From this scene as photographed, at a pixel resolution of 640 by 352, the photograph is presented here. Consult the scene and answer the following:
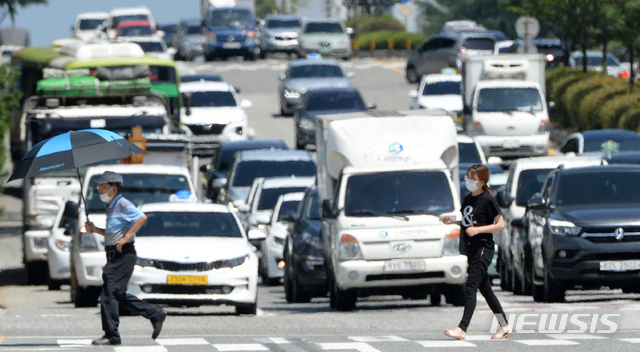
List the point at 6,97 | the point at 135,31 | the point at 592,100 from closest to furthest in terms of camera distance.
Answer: the point at 6,97
the point at 592,100
the point at 135,31

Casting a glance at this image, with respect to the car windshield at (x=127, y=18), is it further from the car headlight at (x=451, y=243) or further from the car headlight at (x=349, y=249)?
the car headlight at (x=451, y=243)

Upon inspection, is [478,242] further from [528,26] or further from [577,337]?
[528,26]

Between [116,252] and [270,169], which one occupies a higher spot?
[116,252]

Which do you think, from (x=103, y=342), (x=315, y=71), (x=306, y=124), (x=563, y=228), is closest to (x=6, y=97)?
(x=563, y=228)

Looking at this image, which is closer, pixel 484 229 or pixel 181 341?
pixel 484 229

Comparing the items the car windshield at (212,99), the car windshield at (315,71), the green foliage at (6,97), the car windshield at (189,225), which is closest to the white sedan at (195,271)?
the car windshield at (189,225)

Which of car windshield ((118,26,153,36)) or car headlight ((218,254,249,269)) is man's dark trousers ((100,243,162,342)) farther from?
car windshield ((118,26,153,36))

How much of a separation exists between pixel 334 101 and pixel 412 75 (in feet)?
54.5

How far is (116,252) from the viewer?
11484mm

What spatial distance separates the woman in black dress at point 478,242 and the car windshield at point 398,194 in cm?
419

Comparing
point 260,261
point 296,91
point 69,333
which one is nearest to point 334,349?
point 69,333

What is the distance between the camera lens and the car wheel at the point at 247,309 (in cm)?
1527

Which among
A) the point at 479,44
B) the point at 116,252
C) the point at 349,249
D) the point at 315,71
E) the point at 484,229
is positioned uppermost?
the point at 484,229

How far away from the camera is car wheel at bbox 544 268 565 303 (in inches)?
599
